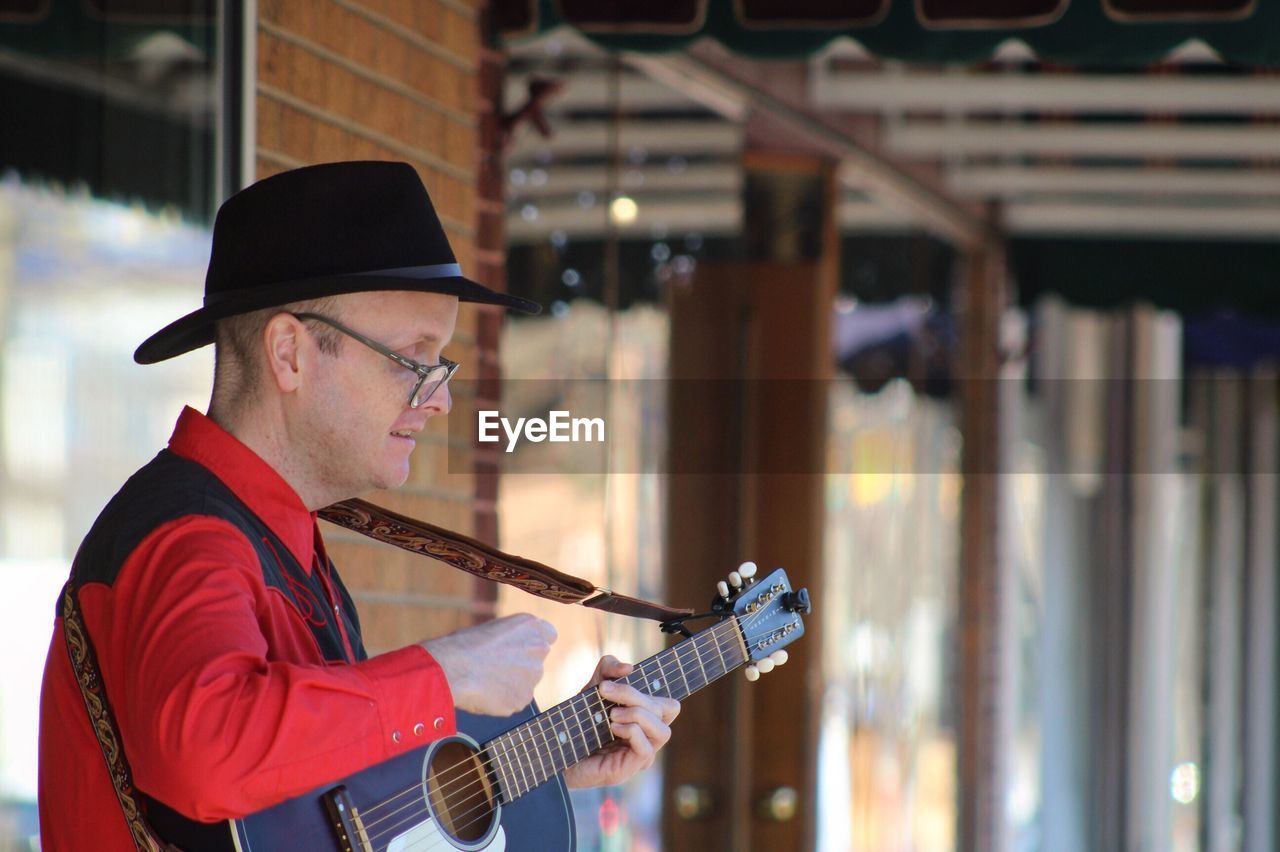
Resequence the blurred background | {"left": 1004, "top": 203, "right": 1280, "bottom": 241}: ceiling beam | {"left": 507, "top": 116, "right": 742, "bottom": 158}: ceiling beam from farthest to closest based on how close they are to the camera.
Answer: {"left": 1004, "top": 203, "right": 1280, "bottom": 241}: ceiling beam → {"left": 507, "top": 116, "right": 742, "bottom": 158}: ceiling beam → the blurred background

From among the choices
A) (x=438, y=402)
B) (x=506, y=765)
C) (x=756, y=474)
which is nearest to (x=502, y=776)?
(x=506, y=765)

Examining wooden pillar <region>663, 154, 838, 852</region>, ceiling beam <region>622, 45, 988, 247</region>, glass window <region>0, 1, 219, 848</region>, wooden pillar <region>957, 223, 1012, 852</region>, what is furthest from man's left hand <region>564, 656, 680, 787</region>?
wooden pillar <region>957, 223, 1012, 852</region>

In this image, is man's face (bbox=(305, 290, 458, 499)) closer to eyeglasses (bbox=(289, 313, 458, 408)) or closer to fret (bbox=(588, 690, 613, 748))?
eyeglasses (bbox=(289, 313, 458, 408))

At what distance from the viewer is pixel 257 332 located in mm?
1792

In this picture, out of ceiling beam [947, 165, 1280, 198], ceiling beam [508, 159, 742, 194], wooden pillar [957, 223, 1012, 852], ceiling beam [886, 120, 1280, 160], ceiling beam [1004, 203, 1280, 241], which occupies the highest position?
ceiling beam [886, 120, 1280, 160]

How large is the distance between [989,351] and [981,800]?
2081mm

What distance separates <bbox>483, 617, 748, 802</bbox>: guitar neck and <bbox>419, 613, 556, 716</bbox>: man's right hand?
24 centimetres

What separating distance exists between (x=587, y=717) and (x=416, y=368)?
508 millimetres

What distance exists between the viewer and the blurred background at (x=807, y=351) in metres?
2.91

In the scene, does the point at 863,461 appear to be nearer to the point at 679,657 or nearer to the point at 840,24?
the point at 840,24

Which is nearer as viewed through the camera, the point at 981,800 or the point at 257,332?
the point at 257,332

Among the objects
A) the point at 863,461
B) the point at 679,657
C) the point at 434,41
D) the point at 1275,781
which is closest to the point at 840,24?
the point at 434,41

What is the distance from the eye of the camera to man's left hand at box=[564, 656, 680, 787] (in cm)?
199

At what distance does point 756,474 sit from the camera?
572 centimetres
